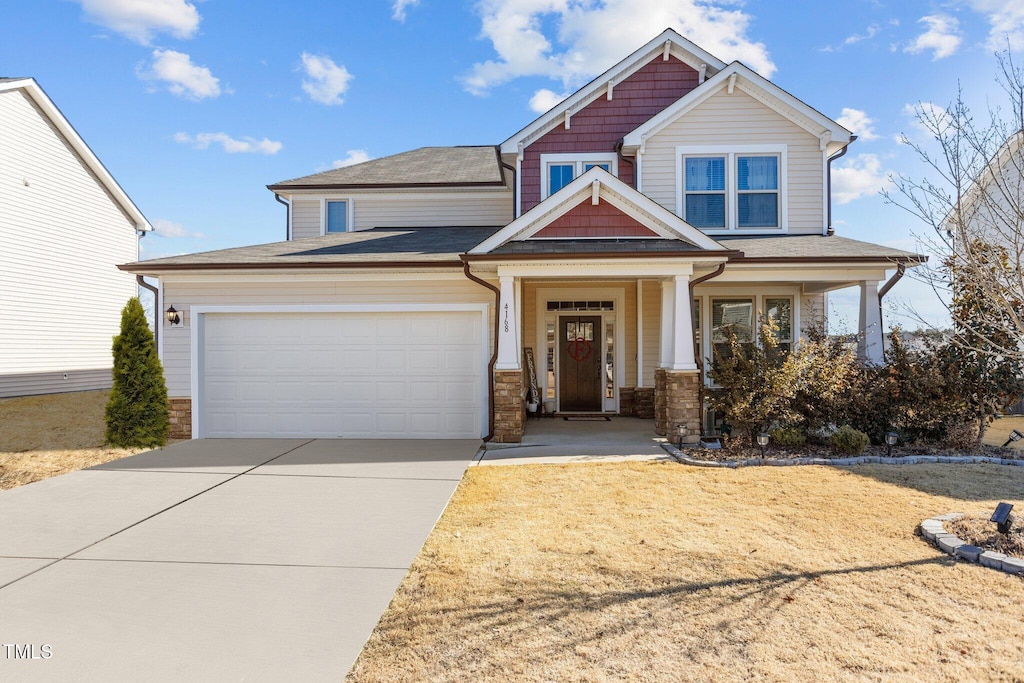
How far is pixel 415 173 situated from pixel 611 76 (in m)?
5.55

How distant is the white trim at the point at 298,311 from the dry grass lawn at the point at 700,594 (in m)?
3.99

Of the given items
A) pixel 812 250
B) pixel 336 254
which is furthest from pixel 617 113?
pixel 336 254

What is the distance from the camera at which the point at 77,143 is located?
17.4m

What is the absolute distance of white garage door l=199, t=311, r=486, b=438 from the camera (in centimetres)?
1022

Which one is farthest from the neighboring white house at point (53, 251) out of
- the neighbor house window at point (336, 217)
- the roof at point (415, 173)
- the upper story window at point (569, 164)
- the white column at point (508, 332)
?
the white column at point (508, 332)

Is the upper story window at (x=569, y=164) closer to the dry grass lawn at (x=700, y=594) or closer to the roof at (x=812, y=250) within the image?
the roof at (x=812, y=250)

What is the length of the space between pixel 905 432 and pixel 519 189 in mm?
8078

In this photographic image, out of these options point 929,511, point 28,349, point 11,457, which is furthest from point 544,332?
point 28,349

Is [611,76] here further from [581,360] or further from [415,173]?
[581,360]

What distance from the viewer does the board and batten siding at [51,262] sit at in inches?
597

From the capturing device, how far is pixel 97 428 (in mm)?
11227

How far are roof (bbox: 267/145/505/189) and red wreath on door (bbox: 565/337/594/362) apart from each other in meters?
4.27

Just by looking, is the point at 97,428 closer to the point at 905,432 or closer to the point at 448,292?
the point at 448,292

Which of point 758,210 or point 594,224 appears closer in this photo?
point 594,224
